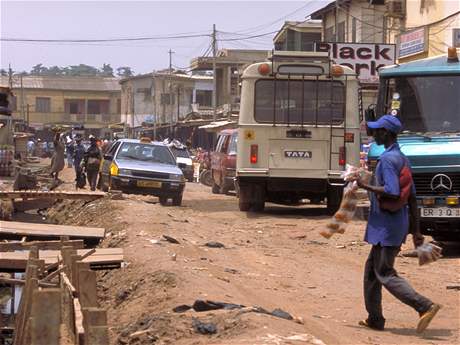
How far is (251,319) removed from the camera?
727 cm

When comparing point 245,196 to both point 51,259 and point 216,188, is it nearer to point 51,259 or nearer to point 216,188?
point 51,259

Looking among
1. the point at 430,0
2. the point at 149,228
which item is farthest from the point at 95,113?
the point at 149,228

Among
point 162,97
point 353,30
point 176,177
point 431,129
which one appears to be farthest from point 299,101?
point 162,97

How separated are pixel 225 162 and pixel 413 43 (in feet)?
27.5

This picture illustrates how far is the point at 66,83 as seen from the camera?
103m

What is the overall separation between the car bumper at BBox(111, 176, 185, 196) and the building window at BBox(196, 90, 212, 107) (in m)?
55.0

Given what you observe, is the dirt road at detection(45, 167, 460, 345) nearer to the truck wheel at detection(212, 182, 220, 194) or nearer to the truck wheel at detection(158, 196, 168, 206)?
the truck wheel at detection(158, 196, 168, 206)

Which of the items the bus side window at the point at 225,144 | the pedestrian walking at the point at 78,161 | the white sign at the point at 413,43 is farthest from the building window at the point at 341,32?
the bus side window at the point at 225,144

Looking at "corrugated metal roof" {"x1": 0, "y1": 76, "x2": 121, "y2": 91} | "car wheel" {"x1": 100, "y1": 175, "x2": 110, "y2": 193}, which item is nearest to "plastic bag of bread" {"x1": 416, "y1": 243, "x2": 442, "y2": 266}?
"car wheel" {"x1": 100, "y1": 175, "x2": 110, "y2": 193}

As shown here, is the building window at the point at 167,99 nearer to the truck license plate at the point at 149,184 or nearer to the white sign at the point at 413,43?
the white sign at the point at 413,43

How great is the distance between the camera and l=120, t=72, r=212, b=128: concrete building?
78.1m

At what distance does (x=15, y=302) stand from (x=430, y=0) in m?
23.0

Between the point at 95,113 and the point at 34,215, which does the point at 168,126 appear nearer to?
the point at 95,113

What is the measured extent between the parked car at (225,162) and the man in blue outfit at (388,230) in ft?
55.9
